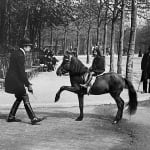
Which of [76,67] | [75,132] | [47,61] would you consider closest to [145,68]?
[76,67]

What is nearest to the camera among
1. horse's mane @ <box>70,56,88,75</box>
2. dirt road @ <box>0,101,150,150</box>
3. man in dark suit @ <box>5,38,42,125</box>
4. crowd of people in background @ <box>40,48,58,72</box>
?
dirt road @ <box>0,101,150,150</box>

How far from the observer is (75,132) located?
329 inches

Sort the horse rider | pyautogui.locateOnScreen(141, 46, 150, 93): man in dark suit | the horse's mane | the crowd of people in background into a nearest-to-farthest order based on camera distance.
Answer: the horse's mane → the horse rider → pyautogui.locateOnScreen(141, 46, 150, 93): man in dark suit → the crowd of people in background

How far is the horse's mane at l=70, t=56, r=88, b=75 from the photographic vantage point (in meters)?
9.59

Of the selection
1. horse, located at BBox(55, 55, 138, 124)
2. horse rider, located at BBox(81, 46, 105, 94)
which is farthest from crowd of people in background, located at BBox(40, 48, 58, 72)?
horse, located at BBox(55, 55, 138, 124)

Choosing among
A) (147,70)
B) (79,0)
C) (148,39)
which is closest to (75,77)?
(147,70)

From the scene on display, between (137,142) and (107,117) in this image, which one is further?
(107,117)

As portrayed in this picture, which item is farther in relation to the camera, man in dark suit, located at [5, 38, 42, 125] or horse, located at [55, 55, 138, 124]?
horse, located at [55, 55, 138, 124]

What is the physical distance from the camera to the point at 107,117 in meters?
10.5

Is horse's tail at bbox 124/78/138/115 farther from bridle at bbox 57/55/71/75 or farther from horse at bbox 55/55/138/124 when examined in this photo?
bridle at bbox 57/55/71/75

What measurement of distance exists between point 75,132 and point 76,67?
6.22 ft

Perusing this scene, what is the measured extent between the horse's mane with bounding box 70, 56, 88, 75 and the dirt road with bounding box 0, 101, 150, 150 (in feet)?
3.89

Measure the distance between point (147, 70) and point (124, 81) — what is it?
6879mm

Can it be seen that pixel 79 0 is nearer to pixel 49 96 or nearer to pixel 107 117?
pixel 49 96
